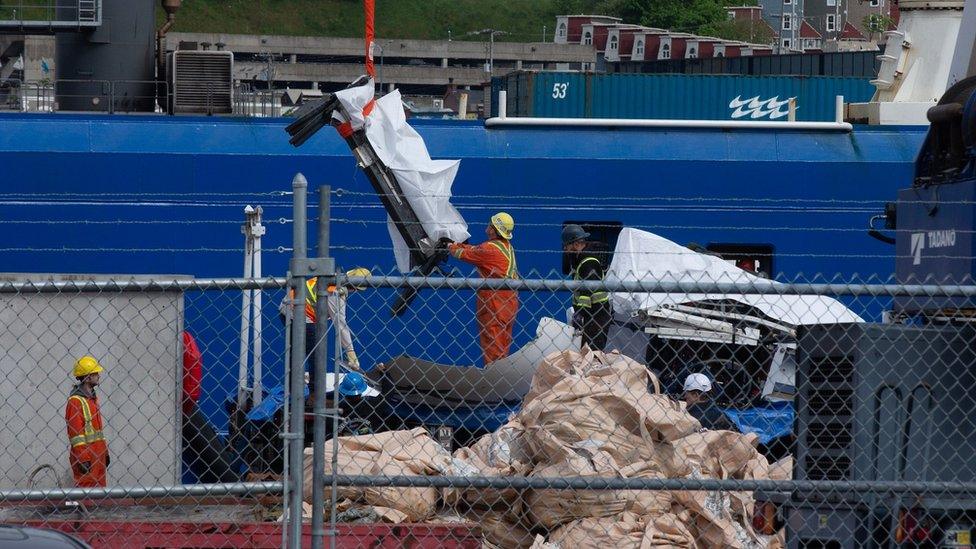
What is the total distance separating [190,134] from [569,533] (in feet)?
31.1

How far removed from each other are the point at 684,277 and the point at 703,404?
1.82 m

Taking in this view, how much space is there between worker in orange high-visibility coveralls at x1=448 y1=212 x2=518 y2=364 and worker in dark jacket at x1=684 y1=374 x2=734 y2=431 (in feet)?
5.60

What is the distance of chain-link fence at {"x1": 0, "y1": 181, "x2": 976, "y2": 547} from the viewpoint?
5273 mm

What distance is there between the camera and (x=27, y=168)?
573 inches

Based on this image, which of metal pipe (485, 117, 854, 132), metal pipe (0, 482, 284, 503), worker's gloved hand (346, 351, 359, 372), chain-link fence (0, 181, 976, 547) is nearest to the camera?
metal pipe (0, 482, 284, 503)

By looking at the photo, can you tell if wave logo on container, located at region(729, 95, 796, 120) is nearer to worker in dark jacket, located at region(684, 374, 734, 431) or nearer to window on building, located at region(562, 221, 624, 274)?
window on building, located at region(562, 221, 624, 274)

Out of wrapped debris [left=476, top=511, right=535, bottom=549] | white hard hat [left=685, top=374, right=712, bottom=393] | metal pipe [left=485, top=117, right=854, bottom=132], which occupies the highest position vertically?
metal pipe [left=485, top=117, right=854, bottom=132]

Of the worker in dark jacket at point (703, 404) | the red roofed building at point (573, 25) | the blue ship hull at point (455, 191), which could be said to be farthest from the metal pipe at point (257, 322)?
the red roofed building at point (573, 25)

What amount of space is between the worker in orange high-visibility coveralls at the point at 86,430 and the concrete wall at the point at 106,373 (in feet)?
0.79

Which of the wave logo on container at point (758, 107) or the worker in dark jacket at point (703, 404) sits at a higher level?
the wave logo on container at point (758, 107)

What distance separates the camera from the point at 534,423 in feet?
24.8

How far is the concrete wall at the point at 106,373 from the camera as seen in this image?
8.98 m

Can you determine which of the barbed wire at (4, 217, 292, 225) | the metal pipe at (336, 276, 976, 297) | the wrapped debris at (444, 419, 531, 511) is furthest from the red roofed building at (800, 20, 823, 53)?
the metal pipe at (336, 276, 976, 297)

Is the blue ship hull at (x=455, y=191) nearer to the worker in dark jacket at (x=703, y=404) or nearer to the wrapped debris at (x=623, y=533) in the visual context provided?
the worker in dark jacket at (x=703, y=404)
